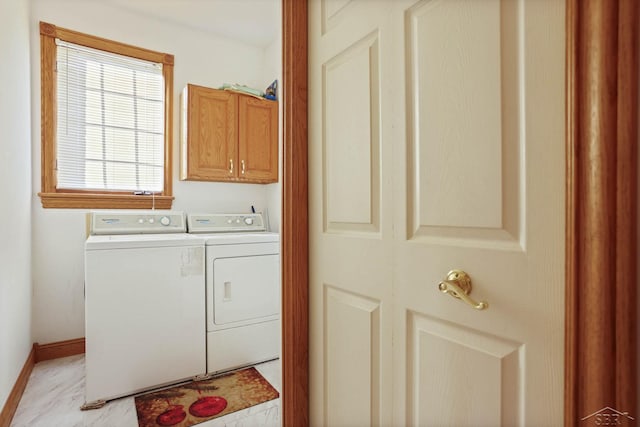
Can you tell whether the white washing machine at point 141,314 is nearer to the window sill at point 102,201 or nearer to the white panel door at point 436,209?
the window sill at point 102,201

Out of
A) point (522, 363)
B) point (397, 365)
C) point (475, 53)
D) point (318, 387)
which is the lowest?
point (318, 387)

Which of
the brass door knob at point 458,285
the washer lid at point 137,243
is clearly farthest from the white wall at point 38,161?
the brass door knob at point 458,285

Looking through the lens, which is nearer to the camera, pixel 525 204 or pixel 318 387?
pixel 525 204

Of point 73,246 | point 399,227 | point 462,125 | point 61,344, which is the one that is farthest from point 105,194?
point 462,125

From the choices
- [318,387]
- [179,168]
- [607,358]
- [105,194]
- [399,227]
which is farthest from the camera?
[179,168]

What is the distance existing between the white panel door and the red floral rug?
842mm

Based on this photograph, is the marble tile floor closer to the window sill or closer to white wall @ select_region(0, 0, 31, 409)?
white wall @ select_region(0, 0, 31, 409)

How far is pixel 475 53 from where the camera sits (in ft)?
2.41

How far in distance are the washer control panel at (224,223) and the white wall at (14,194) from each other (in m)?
1.05

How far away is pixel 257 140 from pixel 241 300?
4.66 ft

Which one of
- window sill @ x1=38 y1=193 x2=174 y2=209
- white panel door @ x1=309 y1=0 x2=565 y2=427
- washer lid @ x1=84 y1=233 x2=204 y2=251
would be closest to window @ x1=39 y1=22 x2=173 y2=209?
window sill @ x1=38 y1=193 x2=174 y2=209

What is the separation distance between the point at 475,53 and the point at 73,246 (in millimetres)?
2839

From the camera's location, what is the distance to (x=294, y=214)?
1230mm

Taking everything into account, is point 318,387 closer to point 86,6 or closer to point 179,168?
point 179,168
